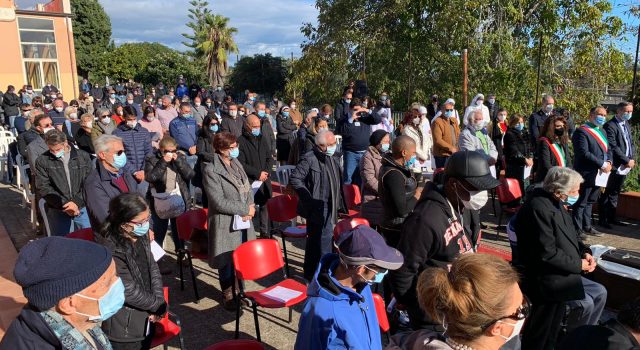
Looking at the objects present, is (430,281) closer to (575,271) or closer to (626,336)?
(626,336)

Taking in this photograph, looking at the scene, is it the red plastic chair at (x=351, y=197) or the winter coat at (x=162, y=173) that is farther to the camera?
the red plastic chair at (x=351, y=197)

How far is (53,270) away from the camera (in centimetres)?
194

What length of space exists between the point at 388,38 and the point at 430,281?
59.3 ft

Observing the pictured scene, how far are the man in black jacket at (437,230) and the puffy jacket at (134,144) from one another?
5502 mm

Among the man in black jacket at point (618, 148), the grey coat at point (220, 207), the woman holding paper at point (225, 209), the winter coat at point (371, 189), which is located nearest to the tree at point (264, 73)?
the man in black jacket at point (618, 148)

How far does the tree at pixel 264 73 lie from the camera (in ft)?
101

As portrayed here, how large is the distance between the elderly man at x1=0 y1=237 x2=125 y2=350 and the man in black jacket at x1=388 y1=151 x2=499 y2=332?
5.40ft

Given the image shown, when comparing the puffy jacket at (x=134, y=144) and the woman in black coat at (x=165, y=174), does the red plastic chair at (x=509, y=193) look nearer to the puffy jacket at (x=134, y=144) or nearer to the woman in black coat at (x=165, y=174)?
the woman in black coat at (x=165, y=174)

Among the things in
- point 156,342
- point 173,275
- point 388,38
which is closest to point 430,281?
point 156,342

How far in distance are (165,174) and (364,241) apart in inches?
151

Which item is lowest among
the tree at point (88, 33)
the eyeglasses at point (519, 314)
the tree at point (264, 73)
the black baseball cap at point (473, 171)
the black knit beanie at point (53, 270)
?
the eyeglasses at point (519, 314)

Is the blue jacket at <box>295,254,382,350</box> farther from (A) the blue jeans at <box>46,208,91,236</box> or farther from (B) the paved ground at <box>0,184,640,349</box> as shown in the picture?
(A) the blue jeans at <box>46,208,91,236</box>

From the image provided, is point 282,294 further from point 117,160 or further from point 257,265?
point 117,160

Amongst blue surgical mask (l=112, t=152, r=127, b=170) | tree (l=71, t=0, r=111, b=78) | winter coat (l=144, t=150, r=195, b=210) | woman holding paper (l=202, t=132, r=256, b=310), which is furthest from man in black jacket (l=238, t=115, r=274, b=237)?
tree (l=71, t=0, r=111, b=78)
